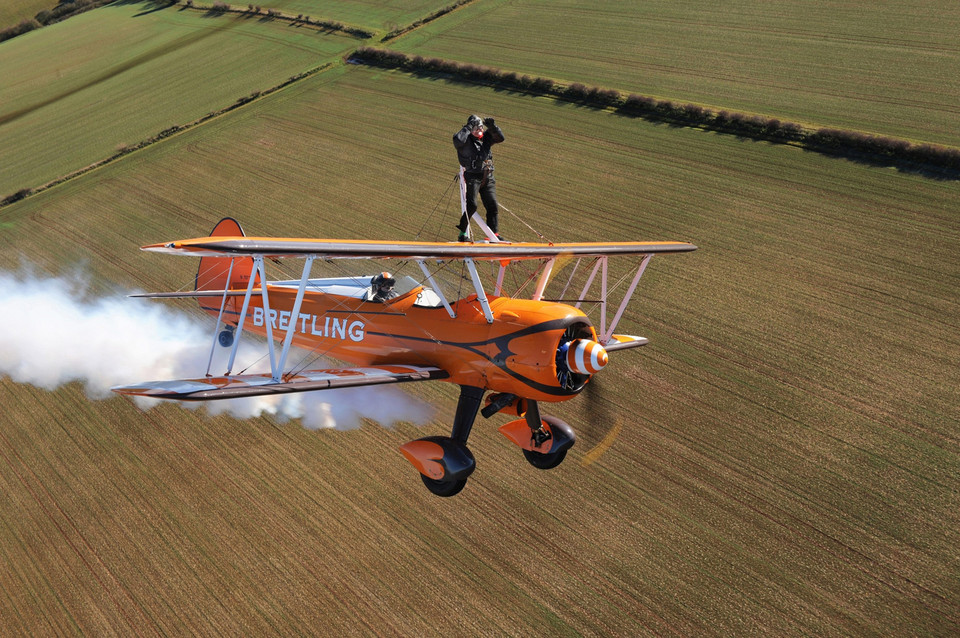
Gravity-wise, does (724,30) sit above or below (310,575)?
above

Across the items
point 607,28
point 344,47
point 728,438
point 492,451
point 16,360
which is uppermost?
point 607,28

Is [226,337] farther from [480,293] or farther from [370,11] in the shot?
[370,11]

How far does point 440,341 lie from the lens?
37.8ft

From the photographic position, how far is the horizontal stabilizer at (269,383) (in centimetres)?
962

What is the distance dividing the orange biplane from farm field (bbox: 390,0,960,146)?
1849 cm

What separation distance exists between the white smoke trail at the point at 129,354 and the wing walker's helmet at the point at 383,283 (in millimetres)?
3107

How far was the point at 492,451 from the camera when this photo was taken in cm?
1445

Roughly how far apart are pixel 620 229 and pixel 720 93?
11.8m

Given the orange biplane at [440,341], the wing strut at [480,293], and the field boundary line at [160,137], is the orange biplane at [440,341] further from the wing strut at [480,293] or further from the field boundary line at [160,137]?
the field boundary line at [160,137]

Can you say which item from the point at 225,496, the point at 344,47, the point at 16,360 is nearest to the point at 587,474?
the point at 225,496

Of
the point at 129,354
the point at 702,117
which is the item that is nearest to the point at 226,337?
the point at 129,354

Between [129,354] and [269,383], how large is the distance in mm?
9179

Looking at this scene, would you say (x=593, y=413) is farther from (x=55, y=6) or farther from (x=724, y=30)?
(x=55, y=6)

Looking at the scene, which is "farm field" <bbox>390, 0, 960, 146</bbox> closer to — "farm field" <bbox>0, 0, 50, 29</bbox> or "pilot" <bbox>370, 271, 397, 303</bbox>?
"pilot" <bbox>370, 271, 397, 303</bbox>
